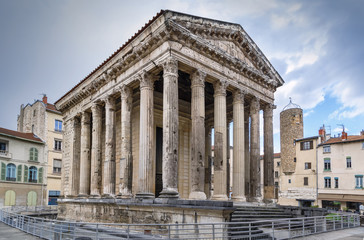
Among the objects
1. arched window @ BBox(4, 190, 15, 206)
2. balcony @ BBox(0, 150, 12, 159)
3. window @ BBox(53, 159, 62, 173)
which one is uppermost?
balcony @ BBox(0, 150, 12, 159)

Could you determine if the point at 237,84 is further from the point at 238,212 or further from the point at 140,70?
the point at 238,212

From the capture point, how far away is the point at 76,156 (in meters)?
20.2

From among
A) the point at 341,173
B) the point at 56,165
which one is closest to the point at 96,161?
the point at 56,165

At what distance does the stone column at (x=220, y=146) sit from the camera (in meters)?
13.2

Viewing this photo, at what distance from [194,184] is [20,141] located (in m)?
23.6

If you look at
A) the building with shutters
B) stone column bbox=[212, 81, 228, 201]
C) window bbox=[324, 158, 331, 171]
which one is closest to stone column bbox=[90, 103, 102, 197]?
stone column bbox=[212, 81, 228, 201]

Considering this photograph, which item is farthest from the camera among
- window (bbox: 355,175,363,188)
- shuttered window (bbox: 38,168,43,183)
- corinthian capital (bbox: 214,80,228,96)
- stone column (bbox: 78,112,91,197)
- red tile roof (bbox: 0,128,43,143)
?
shuttered window (bbox: 38,168,43,183)

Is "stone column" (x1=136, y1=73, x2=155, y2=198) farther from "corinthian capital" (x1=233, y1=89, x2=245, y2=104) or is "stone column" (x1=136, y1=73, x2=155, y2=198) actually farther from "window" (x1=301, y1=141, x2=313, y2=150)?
"window" (x1=301, y1=141, x2=313, y2=150)

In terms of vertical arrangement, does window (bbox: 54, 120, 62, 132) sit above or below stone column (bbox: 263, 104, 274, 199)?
above

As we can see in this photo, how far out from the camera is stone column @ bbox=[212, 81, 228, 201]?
43.2 feet

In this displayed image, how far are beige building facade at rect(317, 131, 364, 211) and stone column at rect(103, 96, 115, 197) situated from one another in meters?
25.1

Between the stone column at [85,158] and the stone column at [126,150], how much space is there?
5294 millimetres

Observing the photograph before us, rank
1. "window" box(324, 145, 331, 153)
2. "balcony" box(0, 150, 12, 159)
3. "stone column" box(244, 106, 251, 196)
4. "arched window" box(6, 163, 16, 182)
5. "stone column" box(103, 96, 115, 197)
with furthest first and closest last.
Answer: "window" box(324, 145, 331, 153) < "arched window" box(6, 163, 16, 182) < "balcony" box(0, 150, 12, 159) < "stone column" box(244, 106, 251, 196) < "stone column" box(103, 96, 115, 197)

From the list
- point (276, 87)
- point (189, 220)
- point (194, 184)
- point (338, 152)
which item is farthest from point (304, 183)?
point (189, 220)
